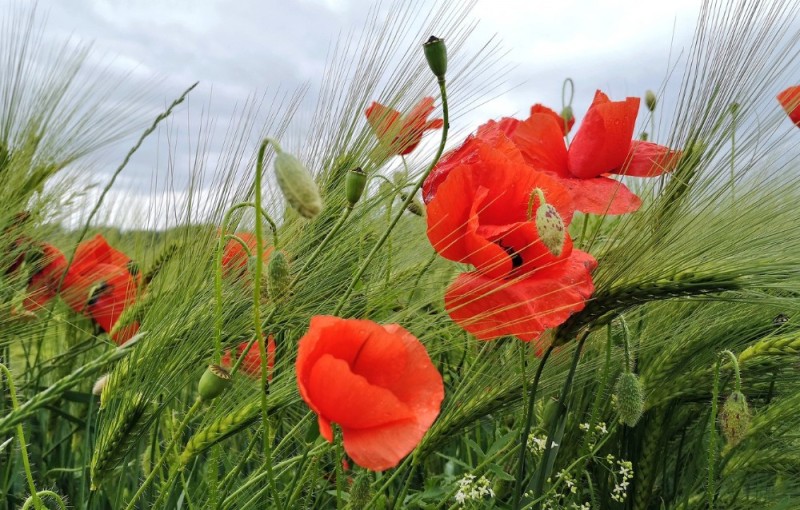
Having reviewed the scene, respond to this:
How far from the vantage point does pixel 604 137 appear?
3.33 ft

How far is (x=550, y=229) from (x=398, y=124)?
0.34 meters

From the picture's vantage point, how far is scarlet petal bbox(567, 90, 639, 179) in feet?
3.31

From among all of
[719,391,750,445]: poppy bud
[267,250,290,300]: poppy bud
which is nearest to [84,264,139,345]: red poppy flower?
[267,250,290,300]: poppy bud

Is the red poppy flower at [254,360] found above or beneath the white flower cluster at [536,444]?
above

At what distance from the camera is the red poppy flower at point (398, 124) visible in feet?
3.20

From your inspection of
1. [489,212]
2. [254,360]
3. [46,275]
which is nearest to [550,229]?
[489,212]

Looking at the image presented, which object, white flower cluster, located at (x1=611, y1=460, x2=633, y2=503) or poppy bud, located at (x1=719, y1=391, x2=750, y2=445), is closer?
poppy bud, located at (x1=719, y1=391, x2=750, y2=445)

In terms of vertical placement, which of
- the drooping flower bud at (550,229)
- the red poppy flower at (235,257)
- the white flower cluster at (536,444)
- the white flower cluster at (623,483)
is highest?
the drooping flower bud at (550,229)

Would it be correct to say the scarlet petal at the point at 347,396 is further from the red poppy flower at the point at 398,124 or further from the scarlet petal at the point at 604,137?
the scarlet petal at the point at 604,137

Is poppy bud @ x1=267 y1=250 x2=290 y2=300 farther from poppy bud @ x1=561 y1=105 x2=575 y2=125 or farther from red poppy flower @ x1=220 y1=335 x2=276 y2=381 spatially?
poppy bud @ x1=561 y1=105 x2=575 y2=125

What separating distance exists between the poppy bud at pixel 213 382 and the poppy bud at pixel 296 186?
183 mm

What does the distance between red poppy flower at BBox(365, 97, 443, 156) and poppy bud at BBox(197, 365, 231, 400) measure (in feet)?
1.34

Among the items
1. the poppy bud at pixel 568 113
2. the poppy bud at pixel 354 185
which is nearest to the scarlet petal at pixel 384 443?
the poppy bud at pixel 354 185

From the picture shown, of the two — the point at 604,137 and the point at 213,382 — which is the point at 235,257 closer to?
the point at 213,382
